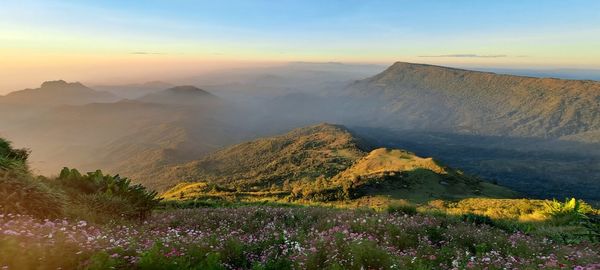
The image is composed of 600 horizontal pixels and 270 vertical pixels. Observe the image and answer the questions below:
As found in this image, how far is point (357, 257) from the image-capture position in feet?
22.9

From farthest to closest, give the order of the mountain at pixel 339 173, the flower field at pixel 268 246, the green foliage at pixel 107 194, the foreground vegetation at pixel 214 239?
the mountain at pixel 339 173 → the green foliage at pixel 107 194 → the foreground vegetation at pixel 214 239 → the flower field at pixel 268 246

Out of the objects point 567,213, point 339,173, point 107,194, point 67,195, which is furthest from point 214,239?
point 339,173

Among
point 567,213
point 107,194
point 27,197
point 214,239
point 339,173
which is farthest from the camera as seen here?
point 339,173

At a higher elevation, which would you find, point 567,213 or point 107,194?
point 107,194

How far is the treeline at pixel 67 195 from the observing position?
27.7 ft

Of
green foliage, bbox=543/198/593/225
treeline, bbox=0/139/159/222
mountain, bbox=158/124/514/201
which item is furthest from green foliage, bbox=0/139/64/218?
mountain, bbox=158/124/514/201

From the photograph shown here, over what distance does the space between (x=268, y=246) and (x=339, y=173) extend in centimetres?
7370

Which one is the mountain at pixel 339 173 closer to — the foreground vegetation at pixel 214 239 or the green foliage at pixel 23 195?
the foreground vegetation at pixel 214 239

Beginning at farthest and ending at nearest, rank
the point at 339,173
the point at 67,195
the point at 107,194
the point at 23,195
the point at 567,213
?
the point at 339,173, the point at 567,213, the point at 107,194, the point at 67,195, the point at 23,195

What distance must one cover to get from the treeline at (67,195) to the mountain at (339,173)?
95.4ft

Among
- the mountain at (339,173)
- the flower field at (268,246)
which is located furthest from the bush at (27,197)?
the mountain at (339,173)

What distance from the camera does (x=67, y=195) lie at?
10.7 metres

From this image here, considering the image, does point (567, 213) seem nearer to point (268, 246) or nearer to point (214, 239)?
point (268, 246)

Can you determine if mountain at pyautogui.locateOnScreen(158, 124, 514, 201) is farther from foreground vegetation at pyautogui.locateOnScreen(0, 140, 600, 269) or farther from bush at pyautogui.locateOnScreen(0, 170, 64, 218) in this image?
bush at pyautogui.locateOnScreen(0, 170, 64, 218)
